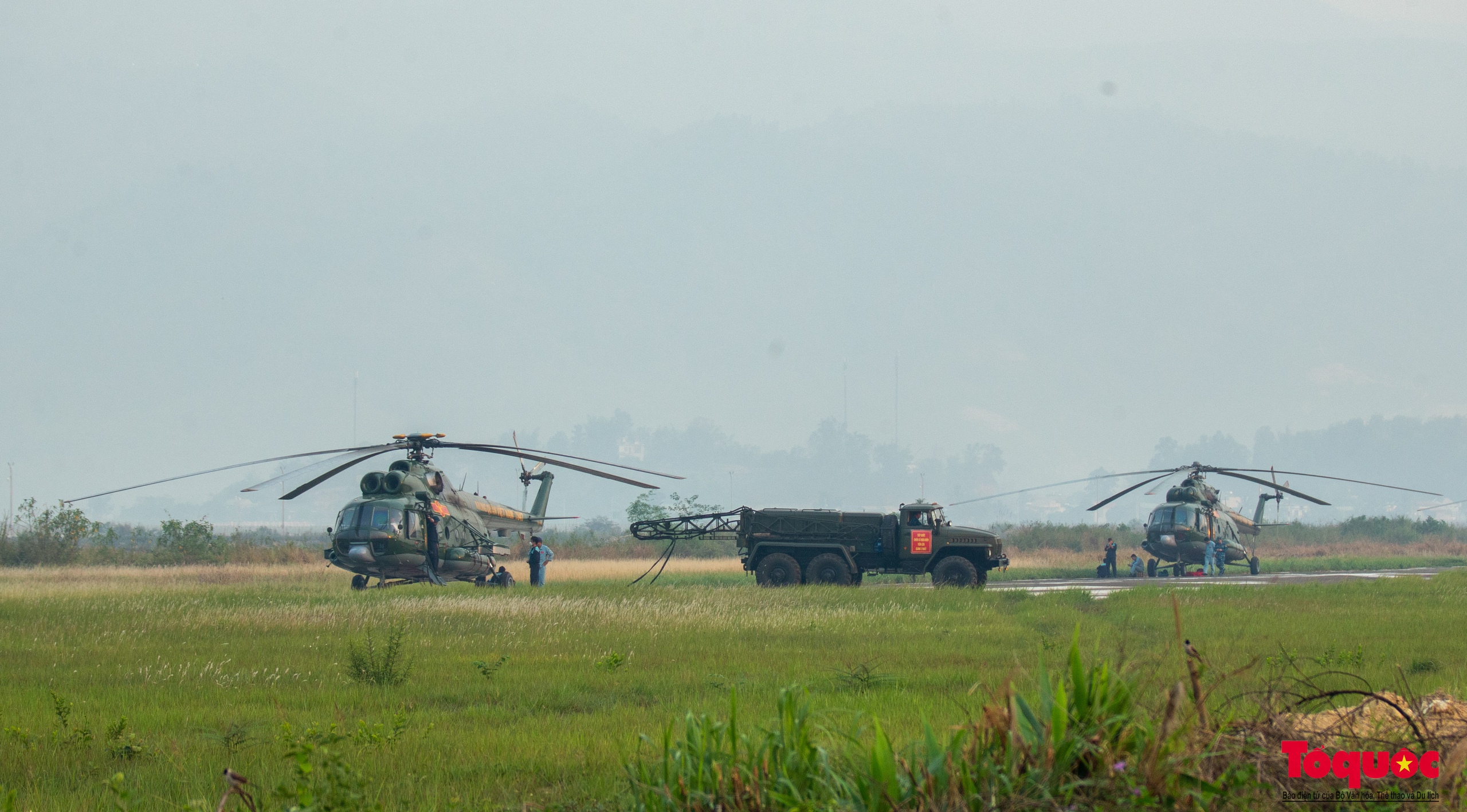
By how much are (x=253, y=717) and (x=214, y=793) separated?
8.90ft

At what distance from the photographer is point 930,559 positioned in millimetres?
27391

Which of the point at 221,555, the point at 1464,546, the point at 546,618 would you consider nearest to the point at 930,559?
the point at 546,618

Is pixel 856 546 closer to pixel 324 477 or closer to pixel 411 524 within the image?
pixel 411 524

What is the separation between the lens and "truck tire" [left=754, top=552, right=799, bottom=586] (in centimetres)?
2738

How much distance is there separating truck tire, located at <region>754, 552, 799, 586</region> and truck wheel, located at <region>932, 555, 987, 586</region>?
3.64 meters

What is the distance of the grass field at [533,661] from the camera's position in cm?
724

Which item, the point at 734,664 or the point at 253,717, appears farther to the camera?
the point at 734,664

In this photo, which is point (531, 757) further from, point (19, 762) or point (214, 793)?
point (19, 762)

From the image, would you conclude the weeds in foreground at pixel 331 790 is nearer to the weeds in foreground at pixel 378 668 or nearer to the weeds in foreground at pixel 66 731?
the weeds in foreground at pixel 66 731

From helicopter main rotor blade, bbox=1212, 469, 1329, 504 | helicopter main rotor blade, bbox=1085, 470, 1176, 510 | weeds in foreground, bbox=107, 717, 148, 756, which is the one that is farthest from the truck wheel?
weeds in foreground, bbox=107, 717, 148, 756

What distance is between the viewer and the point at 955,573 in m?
27.1

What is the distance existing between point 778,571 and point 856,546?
2203 mm

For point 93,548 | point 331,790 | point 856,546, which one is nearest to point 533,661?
point 331,790

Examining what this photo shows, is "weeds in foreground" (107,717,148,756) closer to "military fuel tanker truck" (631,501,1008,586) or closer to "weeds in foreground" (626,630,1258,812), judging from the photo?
"weeds in foreground" (626,630,1258,812)
